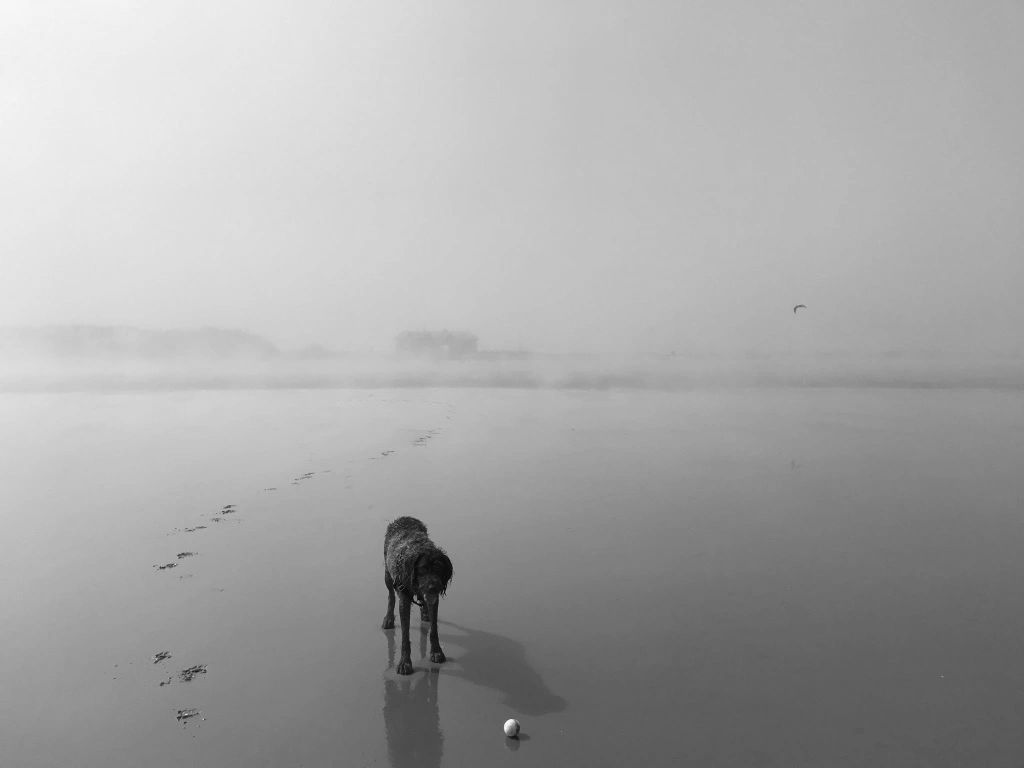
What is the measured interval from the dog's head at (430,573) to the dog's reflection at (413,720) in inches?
43.4

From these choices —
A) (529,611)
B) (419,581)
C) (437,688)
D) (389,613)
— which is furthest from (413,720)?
(529,611)

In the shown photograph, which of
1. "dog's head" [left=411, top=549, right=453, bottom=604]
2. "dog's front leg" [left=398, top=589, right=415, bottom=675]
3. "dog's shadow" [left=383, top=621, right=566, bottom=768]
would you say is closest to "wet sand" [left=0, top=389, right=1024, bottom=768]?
"dog's shadow" [left=383, top=621, right=566, bottom=768]

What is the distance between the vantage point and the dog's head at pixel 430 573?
789 cm

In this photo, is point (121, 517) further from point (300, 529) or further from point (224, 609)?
point (224, 609)

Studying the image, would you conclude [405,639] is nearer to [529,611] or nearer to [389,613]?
[389,613]

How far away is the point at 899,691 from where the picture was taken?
24.5ft

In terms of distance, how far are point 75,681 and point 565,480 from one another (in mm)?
Answer: 13477

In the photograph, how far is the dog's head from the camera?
7.89m

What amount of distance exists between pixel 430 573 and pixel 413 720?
180 centimetres

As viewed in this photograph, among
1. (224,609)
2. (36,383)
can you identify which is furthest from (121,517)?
(36,383)

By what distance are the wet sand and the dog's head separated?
124 cm

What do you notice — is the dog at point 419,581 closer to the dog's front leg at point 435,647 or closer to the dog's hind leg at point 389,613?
the dog's front leg at point 435,647

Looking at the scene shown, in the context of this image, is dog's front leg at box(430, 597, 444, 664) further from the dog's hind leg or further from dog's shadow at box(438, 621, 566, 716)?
the dog's hind leg

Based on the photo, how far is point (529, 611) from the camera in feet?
32.2
